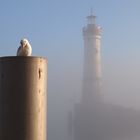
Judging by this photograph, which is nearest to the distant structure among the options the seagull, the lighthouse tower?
the lighthouse tower

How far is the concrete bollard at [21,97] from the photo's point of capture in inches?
218

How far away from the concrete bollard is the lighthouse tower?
71.8 m

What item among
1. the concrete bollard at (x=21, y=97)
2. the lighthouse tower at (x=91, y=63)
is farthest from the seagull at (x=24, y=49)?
the lighthouse tower at (x=91, y=63)

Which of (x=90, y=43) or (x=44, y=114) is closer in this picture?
(x=44, y=114)

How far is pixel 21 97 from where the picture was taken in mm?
5586

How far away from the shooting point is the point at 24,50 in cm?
639

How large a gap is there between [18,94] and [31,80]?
0.28 meters

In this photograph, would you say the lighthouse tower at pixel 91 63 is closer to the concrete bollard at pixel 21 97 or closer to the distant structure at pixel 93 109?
the distant structure at pixel 93 109

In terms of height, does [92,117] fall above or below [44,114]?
below

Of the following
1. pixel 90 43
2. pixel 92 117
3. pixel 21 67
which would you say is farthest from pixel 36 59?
pixel 92 117

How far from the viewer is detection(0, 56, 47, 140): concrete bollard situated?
553 cm

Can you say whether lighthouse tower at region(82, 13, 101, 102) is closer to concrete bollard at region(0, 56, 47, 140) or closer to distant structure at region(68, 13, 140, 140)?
distant structure at region(68, 13, 140, 140)

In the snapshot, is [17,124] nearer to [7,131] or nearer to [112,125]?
[7,131]

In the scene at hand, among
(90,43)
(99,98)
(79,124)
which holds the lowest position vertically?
(79,124)
